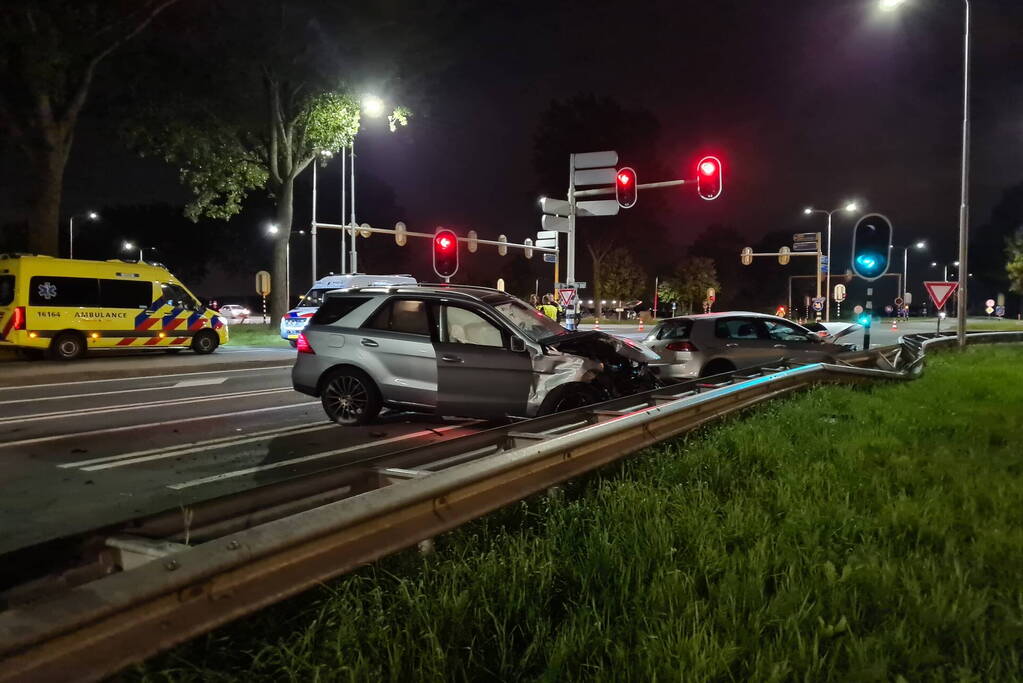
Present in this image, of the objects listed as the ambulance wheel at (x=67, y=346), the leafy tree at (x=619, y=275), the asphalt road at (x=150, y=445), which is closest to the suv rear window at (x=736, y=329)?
the asphalt road at (x=150, y=445)

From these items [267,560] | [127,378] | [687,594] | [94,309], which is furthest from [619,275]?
[267,560]

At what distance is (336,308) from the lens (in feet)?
31.2

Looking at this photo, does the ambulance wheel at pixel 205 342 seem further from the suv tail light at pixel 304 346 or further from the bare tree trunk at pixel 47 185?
the suv tail light at pixel 304 346

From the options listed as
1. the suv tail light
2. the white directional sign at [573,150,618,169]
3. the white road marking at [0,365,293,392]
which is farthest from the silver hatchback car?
the white road marking at [0,365,293,392]

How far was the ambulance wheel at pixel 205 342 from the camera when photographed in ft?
71.4

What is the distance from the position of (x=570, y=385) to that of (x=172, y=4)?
1882 cm

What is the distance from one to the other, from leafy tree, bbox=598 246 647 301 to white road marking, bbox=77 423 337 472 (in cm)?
4862

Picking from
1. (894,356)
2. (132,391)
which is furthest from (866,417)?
(132,391)

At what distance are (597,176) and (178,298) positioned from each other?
1190 cm

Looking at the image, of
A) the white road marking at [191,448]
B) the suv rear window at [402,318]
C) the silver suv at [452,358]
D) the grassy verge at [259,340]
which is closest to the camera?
→ the white road marking at [191,448]

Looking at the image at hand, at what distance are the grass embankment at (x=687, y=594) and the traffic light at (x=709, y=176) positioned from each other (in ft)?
46.9

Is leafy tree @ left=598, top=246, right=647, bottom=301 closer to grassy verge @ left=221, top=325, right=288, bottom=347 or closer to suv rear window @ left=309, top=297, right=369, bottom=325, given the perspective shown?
grassy verge @ left=221, top=325, right=288, bottom=347

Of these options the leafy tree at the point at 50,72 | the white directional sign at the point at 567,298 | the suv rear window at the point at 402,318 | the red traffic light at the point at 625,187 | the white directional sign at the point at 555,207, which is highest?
the leafy tree at the point at 50,72

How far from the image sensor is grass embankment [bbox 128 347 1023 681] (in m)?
2.54
